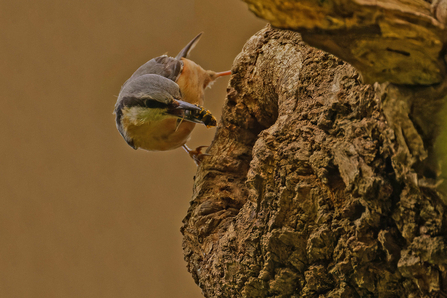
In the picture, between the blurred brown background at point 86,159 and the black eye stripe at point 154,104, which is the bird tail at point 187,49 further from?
the black eye stripe at point 154,104

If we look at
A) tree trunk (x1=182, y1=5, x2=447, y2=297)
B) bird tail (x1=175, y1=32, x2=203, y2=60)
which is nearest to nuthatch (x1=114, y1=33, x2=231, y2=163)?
bird tail (x1=175, y1=32, x2=203, y2=60)

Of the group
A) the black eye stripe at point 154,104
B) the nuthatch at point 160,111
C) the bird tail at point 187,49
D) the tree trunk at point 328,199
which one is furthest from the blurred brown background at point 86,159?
the tree trunk at point 328,199

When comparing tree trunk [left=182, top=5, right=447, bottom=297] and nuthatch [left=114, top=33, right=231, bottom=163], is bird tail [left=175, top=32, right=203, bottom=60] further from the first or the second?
tree trunk [left=182, top=5, right=447, bottom=297]

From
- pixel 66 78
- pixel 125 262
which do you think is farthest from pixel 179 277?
pixel 66 78

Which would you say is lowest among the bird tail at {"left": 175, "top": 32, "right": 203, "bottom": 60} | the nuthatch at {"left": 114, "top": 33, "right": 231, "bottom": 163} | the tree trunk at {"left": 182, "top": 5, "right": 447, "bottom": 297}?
the tree trunk at {"left": 182, "top": 5, "right": 447, "bottom": 297}

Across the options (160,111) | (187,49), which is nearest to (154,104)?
(160,111)
